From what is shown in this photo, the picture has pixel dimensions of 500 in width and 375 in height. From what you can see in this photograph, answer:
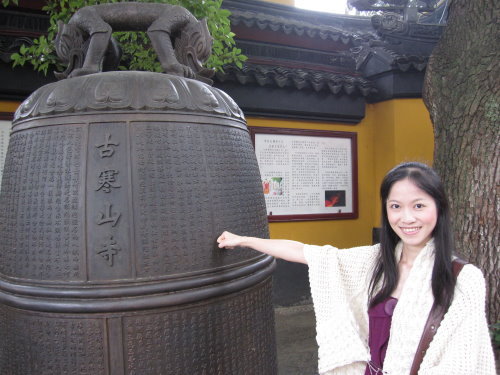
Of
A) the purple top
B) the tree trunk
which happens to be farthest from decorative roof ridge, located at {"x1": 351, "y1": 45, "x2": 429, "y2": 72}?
the purple top

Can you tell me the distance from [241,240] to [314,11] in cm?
550

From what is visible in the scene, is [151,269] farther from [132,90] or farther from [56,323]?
[132,90]

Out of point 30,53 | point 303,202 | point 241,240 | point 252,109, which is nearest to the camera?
point 241,240

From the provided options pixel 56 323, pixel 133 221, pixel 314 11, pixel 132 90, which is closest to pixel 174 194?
pixel 133 221

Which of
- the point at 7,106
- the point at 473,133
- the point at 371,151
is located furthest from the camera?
the point at 371,151

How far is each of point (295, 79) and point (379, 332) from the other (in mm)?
3870

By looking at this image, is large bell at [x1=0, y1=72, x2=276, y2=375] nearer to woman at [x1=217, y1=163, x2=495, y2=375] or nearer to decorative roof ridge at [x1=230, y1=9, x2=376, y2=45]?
woman at [x1=217, y1=163, x2=495, y2=375]

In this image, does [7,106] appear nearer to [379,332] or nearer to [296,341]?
[296,341]

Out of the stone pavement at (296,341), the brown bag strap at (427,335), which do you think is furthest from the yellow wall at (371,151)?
the brown bag strap at (427,335)

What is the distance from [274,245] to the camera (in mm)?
1890

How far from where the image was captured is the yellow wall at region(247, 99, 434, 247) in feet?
18.3

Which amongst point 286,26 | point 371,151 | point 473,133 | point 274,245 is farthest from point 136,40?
point 371,151

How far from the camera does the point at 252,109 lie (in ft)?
16.6

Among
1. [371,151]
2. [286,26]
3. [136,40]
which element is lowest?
[371,151]
